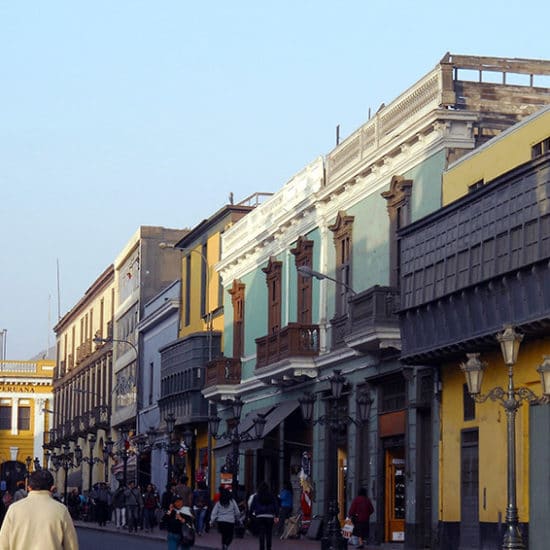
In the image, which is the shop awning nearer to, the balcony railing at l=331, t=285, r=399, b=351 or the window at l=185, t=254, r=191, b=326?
the balcony railing at l=331, t=285, r=399, b=351

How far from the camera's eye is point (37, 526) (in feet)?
37.6

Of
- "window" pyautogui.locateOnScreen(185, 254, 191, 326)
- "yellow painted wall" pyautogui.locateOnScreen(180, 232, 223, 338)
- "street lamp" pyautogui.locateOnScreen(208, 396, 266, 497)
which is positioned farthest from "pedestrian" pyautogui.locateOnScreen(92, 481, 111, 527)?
"street lamp" pyautogui.locateOnScreen(208, 396, 266, 497)

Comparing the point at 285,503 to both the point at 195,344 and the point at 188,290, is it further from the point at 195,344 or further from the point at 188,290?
the point at 188,290

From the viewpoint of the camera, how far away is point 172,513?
81.7ft

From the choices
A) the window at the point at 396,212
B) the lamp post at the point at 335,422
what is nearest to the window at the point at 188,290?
the lamp post at the point at 335,422

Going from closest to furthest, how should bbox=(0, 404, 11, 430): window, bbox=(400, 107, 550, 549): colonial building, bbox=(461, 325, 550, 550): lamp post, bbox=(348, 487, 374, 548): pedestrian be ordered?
bbox=(461, 325, 550, 550): lamp post → bbox=(400, 107, 550, 549): colonial building → bbox=(348, 487, 374, 548): pedestrian → bbox=(0, 404, 11, 430): window

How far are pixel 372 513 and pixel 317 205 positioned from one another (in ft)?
30.4

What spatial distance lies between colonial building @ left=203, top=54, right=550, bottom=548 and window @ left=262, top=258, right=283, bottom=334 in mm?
67

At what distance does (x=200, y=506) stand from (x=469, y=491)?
14392 millimetres

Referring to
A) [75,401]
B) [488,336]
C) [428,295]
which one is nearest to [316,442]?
[428,295]

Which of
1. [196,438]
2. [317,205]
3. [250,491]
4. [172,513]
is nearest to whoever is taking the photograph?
[172,513]

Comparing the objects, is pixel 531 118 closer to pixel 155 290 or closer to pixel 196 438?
pixel 196 438

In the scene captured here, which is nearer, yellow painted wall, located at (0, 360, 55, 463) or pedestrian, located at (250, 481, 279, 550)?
pedestrian, located at (250, 481, 279, 550)

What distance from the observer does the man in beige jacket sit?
449 inches
